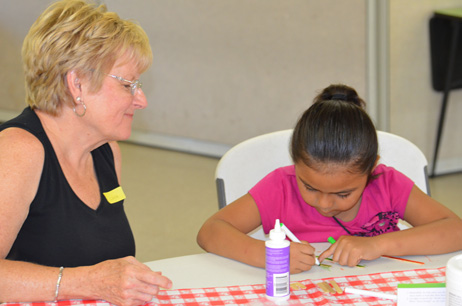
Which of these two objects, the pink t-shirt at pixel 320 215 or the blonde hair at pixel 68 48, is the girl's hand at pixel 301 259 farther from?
the blonde hair at pixel 68 48

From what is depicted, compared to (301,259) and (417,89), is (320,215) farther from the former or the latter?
(417,89)

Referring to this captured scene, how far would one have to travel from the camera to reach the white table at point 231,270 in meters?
1.59

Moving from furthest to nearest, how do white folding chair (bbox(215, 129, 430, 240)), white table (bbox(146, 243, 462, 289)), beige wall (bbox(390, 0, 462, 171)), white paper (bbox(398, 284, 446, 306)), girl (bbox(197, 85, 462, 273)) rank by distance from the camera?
beige wall (bbox(390, 0, 462, 171))
white folding chair (bbox(215, 129, 430, 240))
girl (bbox(197, 85, 462, 273))
white table (bbox(146, 243, 462, 289))
white paper (bbox(398, 284, 446, 306))

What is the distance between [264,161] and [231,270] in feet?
1.81

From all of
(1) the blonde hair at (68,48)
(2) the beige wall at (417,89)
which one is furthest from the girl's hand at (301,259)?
(2) the beige wall at (417,89)

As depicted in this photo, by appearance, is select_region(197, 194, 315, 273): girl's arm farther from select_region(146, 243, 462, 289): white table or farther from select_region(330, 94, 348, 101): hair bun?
select_region(330, 94, 348, 101): hair bun

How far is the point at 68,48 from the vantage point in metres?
1.68

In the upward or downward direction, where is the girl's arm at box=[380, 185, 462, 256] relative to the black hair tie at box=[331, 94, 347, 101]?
downward

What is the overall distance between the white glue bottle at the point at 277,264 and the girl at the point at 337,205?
157mm

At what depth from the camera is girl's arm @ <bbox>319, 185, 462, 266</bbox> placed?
1657 mm

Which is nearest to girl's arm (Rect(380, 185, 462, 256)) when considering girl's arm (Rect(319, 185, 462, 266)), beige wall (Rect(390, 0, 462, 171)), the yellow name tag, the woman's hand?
girl's arm (Rect(319, 185, 462, 266))

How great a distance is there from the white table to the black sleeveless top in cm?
18

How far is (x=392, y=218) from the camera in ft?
6.25

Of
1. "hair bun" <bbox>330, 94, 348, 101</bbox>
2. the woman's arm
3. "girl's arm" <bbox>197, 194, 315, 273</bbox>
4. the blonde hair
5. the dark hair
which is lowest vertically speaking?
"girl's arm" <bbox>197, 194, 315, 273</bbox>
